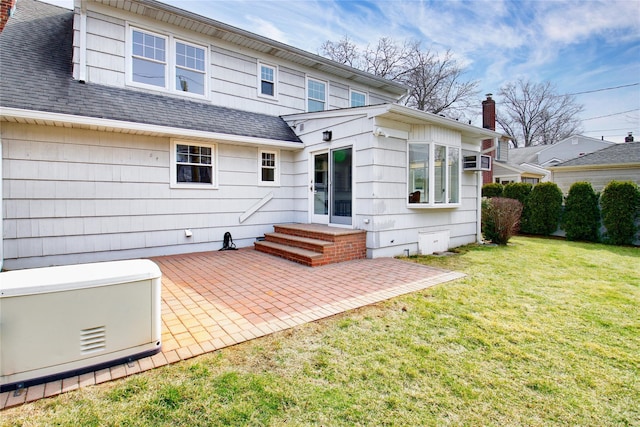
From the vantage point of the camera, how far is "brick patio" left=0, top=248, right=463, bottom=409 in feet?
8.42

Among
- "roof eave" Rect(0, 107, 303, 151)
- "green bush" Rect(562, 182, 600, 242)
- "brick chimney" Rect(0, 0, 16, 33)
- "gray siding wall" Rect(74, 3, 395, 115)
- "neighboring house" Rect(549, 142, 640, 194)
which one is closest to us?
"roof eave" Rect(0, 107, 303, 151)

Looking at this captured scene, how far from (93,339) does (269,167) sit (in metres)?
6.19

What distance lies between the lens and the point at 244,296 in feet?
13.4

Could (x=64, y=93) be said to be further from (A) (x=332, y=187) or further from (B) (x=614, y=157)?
(B) (x=614, y=157)

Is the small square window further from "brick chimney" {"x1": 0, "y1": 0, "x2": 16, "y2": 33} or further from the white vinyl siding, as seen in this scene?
"brick chimney" {"x1": 0, "y1": 0, "x2": 16, "y2": 33}

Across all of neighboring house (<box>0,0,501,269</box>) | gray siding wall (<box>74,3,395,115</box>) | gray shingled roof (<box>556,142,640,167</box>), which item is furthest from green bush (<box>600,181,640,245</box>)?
gray siding wall (<box>74,3,395,115</box>)

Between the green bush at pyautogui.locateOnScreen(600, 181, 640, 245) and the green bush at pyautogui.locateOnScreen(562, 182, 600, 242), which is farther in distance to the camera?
the green bush at pyautogui.locateOnScreen(562, 182, 600, 242)

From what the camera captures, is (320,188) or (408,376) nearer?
(408,376)

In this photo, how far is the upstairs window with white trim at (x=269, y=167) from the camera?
798 centimetres

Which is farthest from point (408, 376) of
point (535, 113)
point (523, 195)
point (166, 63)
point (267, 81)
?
point (535, 113)

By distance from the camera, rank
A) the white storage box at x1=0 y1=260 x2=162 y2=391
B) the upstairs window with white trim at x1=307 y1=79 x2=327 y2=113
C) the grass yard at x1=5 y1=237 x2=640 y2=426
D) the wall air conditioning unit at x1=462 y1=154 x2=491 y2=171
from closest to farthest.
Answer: the grass yard at x1=5 y1=237 x2=640 y2=426 → the white storage box at x1=0 y1=260 x2=162 y2=391 → the wall air conditioning unit at x1=462 y1=154 x2=491 y2=171 → the upstairs window with white trim at x1=307 y1=79 x2=327 y2=113

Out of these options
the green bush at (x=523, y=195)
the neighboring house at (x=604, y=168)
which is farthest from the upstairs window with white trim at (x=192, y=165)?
the neighboring house at (x=604, y=168)

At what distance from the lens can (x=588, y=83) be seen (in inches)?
778

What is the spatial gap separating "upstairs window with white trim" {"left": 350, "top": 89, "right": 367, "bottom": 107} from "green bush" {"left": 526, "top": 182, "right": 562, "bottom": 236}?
6705mm
